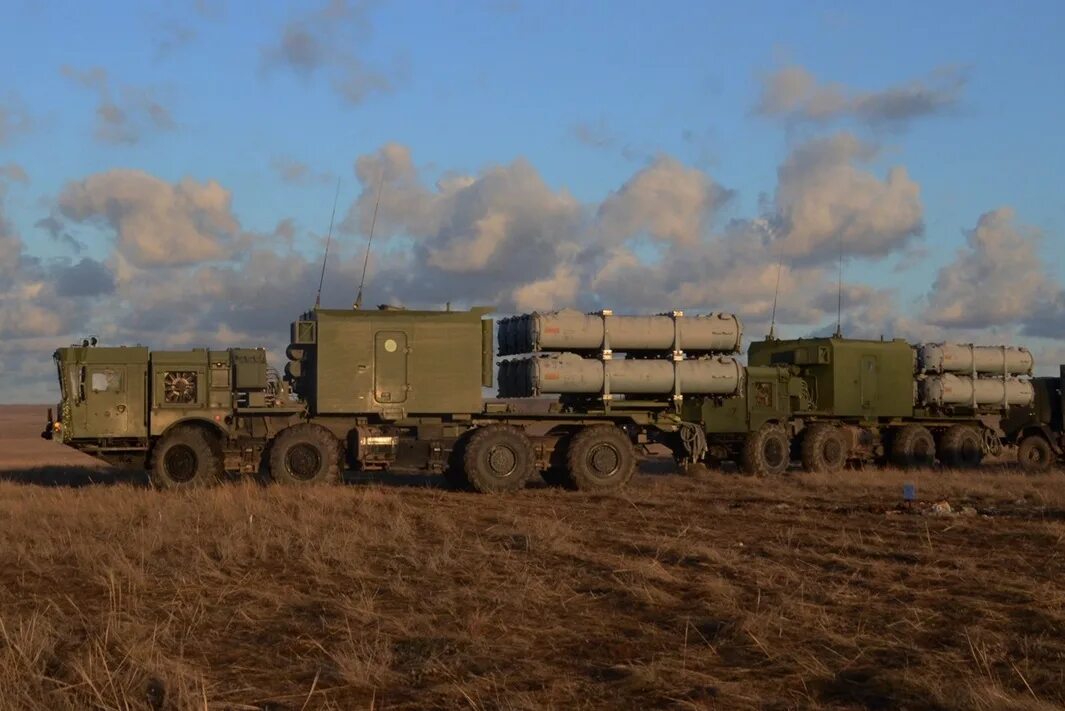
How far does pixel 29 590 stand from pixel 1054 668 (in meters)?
9.47

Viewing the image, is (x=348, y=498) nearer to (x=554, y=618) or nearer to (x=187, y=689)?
(x=554, y=618)

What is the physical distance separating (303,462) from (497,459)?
3.61 meters

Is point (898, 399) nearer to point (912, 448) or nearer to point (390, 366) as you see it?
point (912, 448)

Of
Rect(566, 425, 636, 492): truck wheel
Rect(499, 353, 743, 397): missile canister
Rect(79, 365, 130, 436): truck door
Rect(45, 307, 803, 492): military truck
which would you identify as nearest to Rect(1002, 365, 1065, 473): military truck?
Rect(499, 353, 743, 397): missile canister

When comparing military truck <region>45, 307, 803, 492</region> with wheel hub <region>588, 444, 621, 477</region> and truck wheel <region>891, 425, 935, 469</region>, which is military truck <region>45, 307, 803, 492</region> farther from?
truck wheel <region>891, 425, 935, 469</region>

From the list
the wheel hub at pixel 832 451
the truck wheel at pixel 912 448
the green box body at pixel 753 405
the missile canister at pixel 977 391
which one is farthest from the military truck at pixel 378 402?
the missile canister at pixel 977 391

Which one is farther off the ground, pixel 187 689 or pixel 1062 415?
pixel 1062 415

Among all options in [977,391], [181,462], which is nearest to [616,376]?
[181,462]

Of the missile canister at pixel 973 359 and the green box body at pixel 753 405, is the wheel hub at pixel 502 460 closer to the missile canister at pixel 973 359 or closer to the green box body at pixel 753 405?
the green box body at pixel 753 405

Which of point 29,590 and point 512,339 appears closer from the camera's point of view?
point 29,590

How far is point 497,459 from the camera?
2305 centimetres

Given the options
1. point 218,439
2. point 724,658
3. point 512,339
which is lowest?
point 724,658

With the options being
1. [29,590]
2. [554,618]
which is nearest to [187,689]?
[554,618]

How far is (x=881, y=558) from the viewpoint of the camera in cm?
1379
